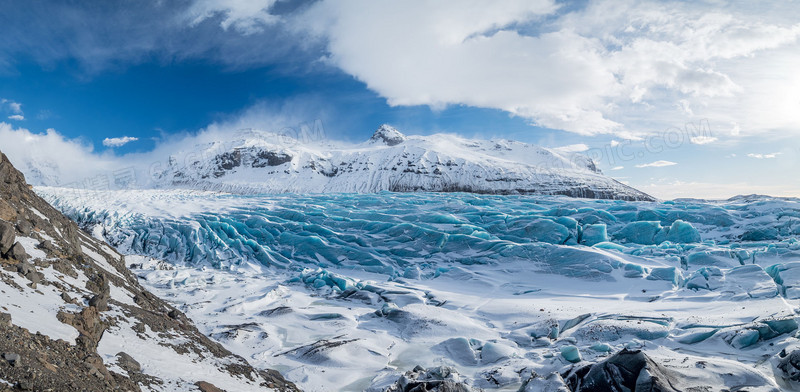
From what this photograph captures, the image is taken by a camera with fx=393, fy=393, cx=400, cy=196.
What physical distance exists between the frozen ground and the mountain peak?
133907 millimetres

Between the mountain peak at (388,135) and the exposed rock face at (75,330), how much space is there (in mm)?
151363

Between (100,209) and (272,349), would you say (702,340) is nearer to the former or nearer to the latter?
(272,349)

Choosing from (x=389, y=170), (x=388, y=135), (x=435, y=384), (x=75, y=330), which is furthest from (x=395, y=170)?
(x=75, y=330)

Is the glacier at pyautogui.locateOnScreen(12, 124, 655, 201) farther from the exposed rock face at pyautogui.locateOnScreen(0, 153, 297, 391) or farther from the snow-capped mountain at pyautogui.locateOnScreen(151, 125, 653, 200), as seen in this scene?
the exposed rock face at pyautogui.locateOnScreen(0, 153, 297, 391)

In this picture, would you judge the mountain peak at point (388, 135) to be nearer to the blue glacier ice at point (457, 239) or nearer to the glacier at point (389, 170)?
the glacier at point (389, 170)

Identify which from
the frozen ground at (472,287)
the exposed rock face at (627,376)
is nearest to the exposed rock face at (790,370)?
the frozen ground at (472,287)

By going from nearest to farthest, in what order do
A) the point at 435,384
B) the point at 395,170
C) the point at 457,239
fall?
1. the point at 435,384
2. the point at 457,239
3. the point at 395,170

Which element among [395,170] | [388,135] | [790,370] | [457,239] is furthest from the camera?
[388,135]

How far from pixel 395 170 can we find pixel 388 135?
192 ft

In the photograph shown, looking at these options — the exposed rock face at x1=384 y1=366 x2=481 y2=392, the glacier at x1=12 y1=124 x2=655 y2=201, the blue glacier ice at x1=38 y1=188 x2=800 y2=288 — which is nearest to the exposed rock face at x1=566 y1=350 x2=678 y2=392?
the exposed rock face at x1=384 y1=366 x2=481 y2=392

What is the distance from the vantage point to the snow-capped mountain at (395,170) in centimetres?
9536

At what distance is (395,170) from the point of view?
351ft

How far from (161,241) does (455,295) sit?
16.2 m

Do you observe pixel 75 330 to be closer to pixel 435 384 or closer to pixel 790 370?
pixel 435 384
